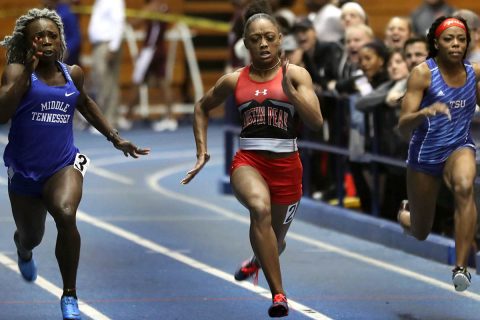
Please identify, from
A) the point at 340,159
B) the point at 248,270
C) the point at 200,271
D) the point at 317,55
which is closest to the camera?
the point at 248,270

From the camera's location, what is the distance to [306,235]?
1447 cm

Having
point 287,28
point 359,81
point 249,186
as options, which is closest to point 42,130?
point 249,186

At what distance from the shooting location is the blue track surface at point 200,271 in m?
10.4

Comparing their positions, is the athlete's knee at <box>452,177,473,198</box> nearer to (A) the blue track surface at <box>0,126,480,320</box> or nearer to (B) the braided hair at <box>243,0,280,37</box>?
(A) the blue track surface at <box>0,126,480,320</box>

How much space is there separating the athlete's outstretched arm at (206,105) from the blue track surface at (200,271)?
43.1 inches

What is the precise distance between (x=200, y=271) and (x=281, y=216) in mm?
2177

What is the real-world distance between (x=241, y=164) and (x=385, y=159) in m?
3.90

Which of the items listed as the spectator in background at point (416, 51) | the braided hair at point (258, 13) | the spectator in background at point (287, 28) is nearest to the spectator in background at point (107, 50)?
the spectator in background at point (287, 28)

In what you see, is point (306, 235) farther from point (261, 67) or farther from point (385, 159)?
point (261, 67)

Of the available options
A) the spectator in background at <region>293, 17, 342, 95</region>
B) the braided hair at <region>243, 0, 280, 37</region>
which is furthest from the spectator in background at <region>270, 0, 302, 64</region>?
the braided hair at <region>243, 0, 280, 37</region>

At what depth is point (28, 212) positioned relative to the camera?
989 cm

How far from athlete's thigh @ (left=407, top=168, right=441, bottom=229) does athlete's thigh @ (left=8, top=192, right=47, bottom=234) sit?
255 cm

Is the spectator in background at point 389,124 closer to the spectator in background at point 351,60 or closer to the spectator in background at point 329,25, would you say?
the spectator in background at point 351,60

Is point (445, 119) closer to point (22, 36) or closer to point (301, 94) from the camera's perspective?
point (301, 94)
